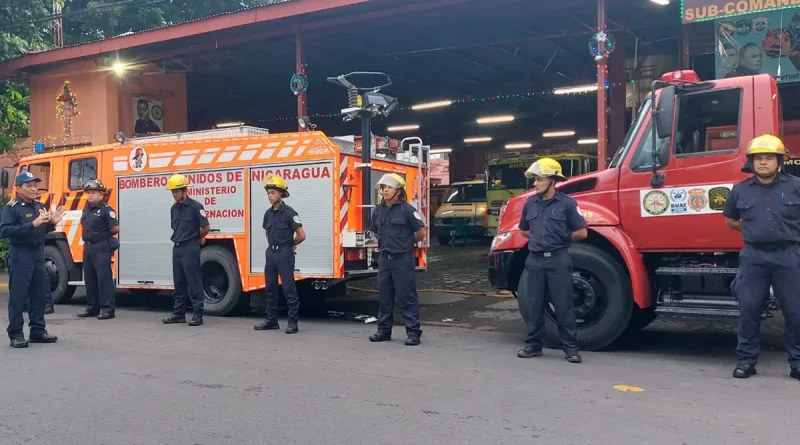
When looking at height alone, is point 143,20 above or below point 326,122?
above

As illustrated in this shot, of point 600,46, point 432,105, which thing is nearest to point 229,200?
point 600,46

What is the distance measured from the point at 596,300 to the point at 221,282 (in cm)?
508

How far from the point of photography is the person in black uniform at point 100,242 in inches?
358

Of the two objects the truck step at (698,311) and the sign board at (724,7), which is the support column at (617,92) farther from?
the truck step at (698,311)

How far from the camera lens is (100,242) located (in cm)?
918

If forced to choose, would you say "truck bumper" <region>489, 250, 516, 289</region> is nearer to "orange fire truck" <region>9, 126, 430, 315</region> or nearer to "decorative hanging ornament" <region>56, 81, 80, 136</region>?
"orange fire truck" <region>9, 126, 430, 315</region>

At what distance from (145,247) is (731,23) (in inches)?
371

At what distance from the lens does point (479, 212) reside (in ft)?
68.5

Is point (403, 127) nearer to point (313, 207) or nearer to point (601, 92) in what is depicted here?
point (601, 92)

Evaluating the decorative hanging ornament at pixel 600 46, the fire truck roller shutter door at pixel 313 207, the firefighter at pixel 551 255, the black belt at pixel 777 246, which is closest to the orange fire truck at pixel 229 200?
the fire truck roller shutter door at pixel 313 207

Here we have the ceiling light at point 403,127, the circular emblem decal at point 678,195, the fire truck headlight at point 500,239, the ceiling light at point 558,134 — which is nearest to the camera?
the circular emblem decal at point 678,195

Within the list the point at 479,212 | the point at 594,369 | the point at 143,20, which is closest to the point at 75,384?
the point at 594,369

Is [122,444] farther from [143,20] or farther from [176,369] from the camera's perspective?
[143,20]

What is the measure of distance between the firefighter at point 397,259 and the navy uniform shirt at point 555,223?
1303 mm
